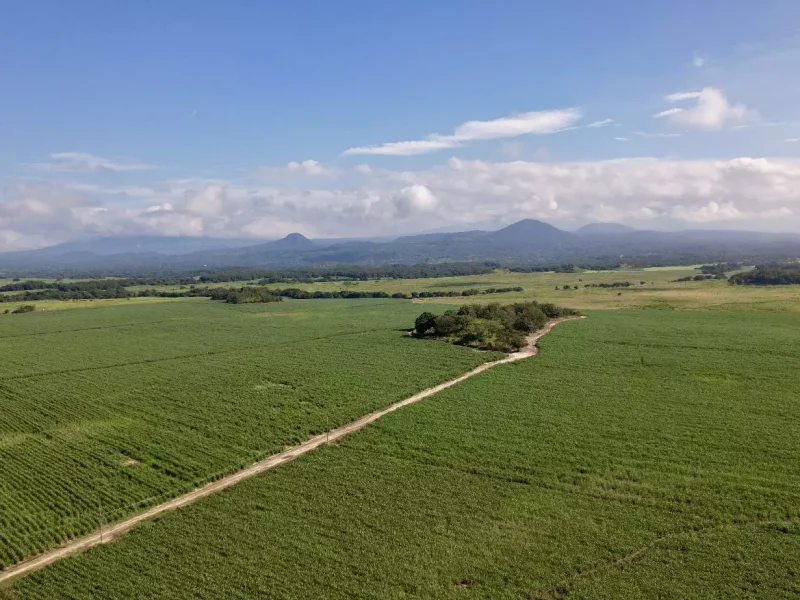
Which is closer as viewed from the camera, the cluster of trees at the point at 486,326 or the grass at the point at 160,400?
the grass at the point at 160,400

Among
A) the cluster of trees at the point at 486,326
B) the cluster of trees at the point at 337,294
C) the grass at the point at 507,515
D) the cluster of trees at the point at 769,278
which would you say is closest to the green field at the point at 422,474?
the grass at the point at 507,515

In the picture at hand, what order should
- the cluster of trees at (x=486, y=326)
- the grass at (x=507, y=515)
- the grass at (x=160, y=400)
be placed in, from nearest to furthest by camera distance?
the grass at (x=507, y=515), the grass at (x=160, y=400), the cluster of trees at (x=486, y=326)

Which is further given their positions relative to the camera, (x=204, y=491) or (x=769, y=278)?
(x=769, y=278)

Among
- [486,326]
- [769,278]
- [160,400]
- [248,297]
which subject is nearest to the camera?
[160,400]

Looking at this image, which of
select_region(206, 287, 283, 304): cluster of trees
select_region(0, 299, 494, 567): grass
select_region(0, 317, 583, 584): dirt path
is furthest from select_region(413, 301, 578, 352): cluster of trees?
select_region(206, 287, 283, 304): cluster of trees

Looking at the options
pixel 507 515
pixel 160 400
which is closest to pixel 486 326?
pixel 160 400

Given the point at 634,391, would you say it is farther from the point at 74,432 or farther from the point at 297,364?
the point at 74,432

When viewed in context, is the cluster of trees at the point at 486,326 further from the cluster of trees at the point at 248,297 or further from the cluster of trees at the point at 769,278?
the cluster of trees at the point at 769,278

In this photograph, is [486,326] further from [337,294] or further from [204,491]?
[337,294]
